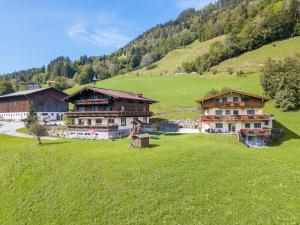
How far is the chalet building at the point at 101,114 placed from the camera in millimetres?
49812

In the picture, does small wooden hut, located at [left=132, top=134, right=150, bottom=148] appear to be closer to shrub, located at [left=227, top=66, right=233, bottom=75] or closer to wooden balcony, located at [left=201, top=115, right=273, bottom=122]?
wooden balcony, located at [left=201, top=115, right=273, bottom=122]

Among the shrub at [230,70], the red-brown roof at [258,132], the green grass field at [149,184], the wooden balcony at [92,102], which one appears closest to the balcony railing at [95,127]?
the wooden balcony at [92,102]

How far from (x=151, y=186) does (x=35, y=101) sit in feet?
214

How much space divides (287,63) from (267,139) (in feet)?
103

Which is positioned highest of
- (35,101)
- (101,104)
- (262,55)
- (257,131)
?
(262,55)

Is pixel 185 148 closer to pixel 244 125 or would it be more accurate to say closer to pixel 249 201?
pixel 249 201

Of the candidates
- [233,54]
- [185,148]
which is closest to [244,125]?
[185,148]

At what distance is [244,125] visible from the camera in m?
51.6

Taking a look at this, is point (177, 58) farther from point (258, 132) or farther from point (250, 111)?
point (258, 132)

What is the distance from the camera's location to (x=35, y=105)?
8281cm

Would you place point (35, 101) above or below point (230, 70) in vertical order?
below

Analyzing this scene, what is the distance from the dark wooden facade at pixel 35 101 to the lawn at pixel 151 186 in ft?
154

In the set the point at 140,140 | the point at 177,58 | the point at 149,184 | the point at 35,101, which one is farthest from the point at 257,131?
the point at 177,58

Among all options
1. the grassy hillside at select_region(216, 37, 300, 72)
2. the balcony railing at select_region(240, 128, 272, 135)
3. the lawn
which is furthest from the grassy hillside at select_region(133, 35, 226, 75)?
the lawn
